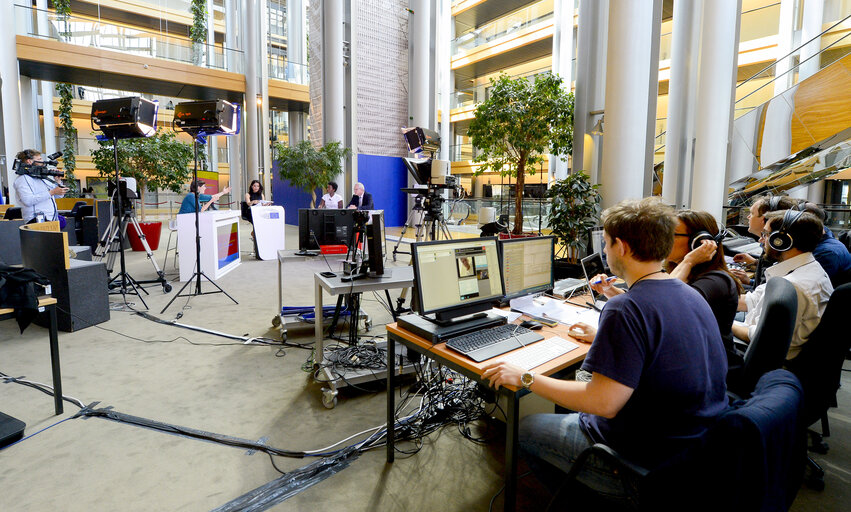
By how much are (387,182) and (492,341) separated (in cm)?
1079

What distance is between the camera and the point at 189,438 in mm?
2344

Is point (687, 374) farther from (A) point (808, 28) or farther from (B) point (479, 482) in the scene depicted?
(A) point (808, 28)

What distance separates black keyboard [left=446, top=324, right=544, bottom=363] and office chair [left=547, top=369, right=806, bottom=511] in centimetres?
58

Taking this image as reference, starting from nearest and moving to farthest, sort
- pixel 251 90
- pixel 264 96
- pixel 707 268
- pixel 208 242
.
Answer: pixel 707 268 < pixel 208 242 < pixel 251 90 < pixel 264 96

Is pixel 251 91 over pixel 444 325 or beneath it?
over

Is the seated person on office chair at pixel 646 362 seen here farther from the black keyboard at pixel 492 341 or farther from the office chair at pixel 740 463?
the black keyboard at pixel 492 341

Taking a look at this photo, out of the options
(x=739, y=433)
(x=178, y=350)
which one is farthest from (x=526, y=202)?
(x=739, y=433)

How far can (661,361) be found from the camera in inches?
46.6

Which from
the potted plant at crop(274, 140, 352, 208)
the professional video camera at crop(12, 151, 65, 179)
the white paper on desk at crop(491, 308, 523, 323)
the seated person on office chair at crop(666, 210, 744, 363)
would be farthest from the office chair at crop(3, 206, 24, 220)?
the seated person on office chair at crop(666, 210, 744, 363)

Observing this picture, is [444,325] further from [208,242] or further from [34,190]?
[34,190]

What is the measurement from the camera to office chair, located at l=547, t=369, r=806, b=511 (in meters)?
0.93

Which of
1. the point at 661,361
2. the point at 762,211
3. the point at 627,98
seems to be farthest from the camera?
the point at 627,98

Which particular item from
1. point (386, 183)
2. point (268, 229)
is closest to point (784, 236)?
point (268, 229)

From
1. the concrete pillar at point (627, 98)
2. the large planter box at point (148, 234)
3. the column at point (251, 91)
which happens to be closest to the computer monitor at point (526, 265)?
the concrete pillar at point (627, 98)
